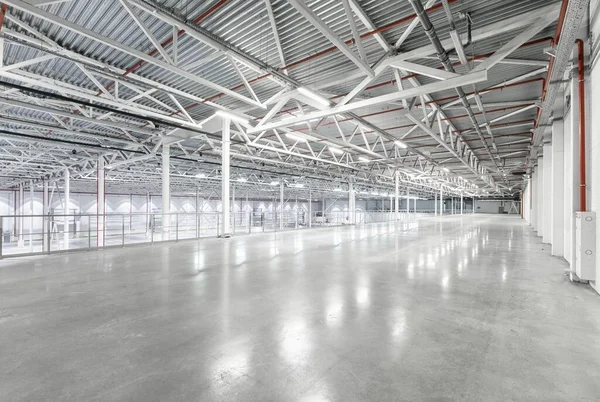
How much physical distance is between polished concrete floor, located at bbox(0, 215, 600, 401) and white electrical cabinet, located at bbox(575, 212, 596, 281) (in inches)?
12.3

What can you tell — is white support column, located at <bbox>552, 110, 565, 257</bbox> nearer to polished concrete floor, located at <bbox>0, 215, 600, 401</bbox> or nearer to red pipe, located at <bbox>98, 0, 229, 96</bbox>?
polished concrete floor, located at <bbox>0, 215, 600, 401</bbox>

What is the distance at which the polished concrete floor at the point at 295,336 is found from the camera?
81.6 inches

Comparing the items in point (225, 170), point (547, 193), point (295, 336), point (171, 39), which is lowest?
point (295, 336)

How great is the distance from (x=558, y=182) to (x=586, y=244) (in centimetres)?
395

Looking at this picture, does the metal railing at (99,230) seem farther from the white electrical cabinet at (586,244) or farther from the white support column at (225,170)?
the white electrical cabinet at (586,244)

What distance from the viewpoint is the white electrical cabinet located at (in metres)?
4.58

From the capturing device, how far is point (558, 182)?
7613mm

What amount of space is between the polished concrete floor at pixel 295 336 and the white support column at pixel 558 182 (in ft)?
10.1

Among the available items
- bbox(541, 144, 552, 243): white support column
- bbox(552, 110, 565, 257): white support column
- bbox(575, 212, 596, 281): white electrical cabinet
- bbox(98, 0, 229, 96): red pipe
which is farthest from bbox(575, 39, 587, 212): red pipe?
bbox(98, 0, 229, 96): red pipe

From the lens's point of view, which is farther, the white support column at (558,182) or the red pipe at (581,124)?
the white support column at (558,182)

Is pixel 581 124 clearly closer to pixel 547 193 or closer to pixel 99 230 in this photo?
pixel 547 193

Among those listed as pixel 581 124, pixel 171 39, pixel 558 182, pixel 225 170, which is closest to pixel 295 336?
pixel 581 124

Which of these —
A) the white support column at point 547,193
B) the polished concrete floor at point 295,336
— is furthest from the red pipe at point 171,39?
the white support column at point 547,193

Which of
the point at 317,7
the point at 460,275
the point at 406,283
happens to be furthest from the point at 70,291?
the point at 460,275
